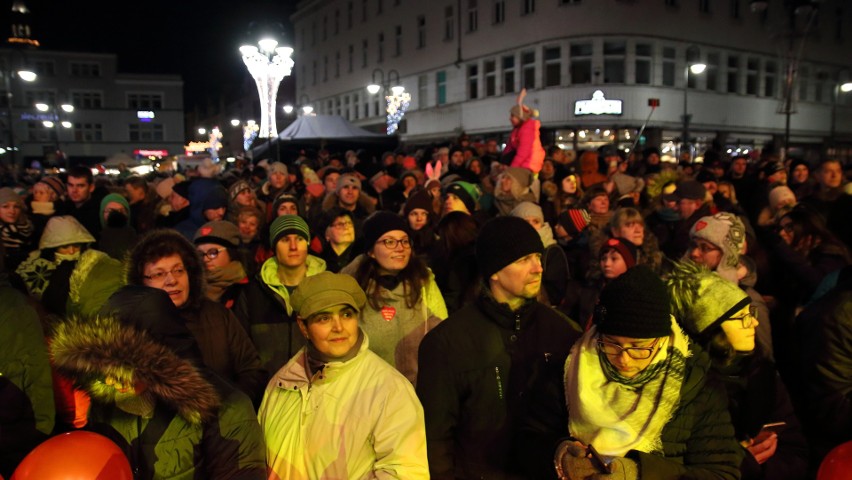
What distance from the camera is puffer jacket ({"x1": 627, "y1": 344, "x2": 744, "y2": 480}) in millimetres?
2209

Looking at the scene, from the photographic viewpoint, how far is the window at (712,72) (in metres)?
30.6

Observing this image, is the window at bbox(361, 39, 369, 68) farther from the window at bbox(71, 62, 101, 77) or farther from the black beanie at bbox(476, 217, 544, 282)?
the window at bbox(71, 62, 101, 77)

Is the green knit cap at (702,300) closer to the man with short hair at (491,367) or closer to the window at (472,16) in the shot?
the man with short hair at (491,367)

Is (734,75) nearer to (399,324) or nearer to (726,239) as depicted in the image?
(726,239)

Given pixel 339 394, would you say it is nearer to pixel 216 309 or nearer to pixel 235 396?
pixel 235 396

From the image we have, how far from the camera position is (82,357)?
2.17 metres

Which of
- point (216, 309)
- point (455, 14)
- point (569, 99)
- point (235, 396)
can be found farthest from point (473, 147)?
point (455, 14)

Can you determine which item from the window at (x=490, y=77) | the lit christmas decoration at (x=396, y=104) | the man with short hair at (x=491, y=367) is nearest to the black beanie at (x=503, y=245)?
the man with short hair at (x=491, y=367)

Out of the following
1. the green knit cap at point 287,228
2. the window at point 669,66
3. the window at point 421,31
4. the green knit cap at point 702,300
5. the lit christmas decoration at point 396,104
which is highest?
the window at point 421,31

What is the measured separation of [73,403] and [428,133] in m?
34.8

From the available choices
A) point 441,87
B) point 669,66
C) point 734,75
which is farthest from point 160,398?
point 734,75

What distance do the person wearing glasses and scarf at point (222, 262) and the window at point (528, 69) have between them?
26501mm

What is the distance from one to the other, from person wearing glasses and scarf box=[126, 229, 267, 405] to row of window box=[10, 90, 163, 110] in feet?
242

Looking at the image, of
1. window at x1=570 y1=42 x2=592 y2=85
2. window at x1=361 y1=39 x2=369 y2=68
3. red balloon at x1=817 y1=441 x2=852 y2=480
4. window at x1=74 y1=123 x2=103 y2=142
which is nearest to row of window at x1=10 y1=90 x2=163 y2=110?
window at x1=74 y1=123 x2=103 y2=142
